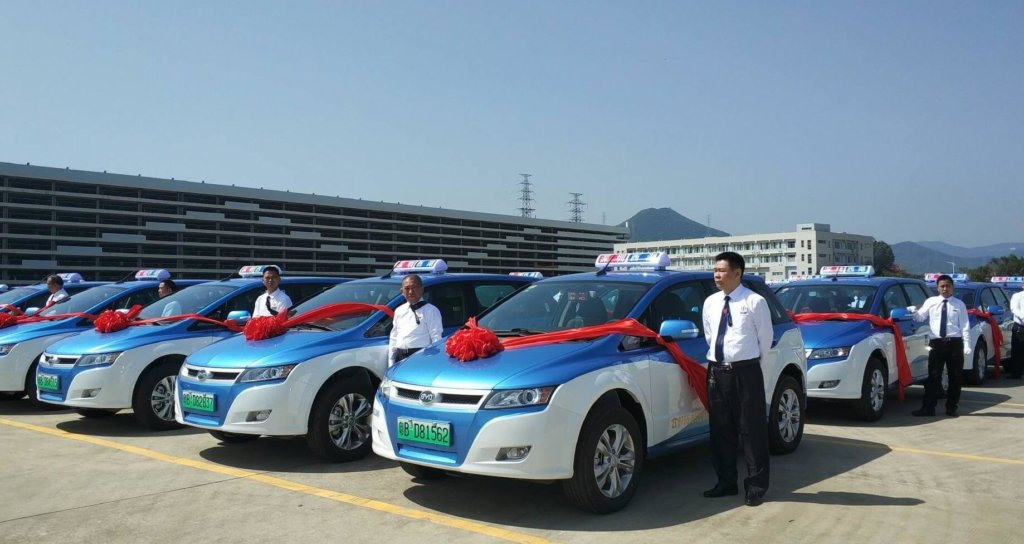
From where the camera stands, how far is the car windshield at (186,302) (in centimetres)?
988

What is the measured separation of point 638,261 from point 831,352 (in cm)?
294

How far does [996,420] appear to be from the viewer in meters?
9.35

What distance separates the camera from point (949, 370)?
9672mm

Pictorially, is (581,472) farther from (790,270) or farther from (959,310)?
(790,270)

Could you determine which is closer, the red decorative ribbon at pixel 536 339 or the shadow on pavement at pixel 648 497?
the shadow on pavement at pixel 648 497

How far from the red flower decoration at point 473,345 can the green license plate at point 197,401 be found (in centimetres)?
252

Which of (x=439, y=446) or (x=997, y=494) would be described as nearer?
(x=439, y=446)

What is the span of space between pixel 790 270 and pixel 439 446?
153745 mm

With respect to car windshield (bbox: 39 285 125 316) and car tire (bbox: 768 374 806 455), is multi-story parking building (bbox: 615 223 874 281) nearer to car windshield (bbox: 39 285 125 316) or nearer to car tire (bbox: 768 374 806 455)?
car windshield (bbox: 39 285 125 316)

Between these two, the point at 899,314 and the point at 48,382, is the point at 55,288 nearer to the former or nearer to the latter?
the point at 48,382

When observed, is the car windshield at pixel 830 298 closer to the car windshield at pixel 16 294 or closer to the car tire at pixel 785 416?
the car tire at pixel 785 416

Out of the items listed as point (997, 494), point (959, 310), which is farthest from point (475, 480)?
point (959, 310)

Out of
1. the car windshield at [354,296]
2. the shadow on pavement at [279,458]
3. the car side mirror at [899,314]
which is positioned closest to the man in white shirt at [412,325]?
the car windshield at [354,296]

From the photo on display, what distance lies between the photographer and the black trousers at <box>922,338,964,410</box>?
31.5ft
